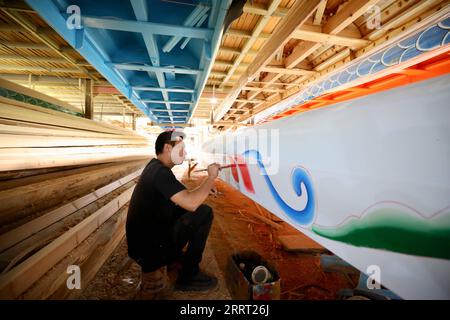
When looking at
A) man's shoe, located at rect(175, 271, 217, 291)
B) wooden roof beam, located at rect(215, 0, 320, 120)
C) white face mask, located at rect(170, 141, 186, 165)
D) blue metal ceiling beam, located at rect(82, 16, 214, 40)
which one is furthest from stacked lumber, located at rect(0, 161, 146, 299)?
wooden roof beam, located at rect(215, 0, 320, 120)

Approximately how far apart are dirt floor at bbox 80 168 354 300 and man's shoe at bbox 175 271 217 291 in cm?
4

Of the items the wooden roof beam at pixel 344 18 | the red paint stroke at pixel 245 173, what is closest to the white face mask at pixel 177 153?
the red paint stroke at pixel 245 173

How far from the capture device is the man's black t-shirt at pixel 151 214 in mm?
1578

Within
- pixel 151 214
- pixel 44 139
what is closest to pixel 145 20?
pixel 151 214

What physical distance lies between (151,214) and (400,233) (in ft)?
5.40

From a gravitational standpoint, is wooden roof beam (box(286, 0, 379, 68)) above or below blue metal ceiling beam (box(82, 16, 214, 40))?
above

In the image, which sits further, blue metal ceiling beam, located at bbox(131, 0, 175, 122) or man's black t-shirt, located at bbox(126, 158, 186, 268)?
man's black t-shirt, located at bbox(126, 158, 186, 268)

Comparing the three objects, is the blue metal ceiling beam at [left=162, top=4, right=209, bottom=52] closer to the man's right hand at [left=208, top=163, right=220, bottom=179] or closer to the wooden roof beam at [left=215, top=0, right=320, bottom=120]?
the wooden roof beam at [left=215, top=0, right=320, bottom=120]

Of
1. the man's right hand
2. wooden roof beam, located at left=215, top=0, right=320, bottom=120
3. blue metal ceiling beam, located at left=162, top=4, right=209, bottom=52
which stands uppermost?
wooden roof beam, located at left=215, top=0, right=320, bottom=120

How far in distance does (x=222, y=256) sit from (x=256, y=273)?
3.13ft

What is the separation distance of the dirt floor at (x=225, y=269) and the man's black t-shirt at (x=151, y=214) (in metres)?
0.40

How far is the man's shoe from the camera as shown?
171 cm
